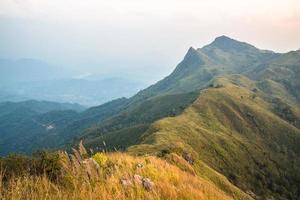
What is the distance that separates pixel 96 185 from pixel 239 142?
5981 inches

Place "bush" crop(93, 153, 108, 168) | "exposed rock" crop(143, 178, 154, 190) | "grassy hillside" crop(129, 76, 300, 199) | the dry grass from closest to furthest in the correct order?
1. the dry grass
2. "exposed rock" crop(143, 178, 154, 190)
3. "bush" crop(93, 153, 108, 168)
4. "grassy hillside" crop(129, 76, 300, 199)

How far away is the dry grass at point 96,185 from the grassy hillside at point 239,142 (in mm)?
68990

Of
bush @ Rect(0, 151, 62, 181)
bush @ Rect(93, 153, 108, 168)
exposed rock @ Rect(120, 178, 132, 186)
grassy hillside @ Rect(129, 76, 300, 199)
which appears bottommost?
grassy hillside @ Rect(129, 76, 300, 199)

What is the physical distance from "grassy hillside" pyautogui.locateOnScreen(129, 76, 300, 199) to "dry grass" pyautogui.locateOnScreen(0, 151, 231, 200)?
6899 centimetres

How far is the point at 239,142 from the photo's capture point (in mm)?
155750

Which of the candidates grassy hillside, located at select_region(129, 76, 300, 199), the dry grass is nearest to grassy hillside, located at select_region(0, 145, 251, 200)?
the dry grass

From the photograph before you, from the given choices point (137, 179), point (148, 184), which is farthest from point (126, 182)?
point (148, 184)

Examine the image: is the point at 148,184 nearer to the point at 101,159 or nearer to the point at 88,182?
the point at 88,182

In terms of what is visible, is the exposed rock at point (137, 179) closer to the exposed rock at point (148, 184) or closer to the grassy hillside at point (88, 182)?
the grassy hillside at point (88, 182)

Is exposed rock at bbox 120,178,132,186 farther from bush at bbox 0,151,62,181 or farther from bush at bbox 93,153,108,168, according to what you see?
bush at bbox 93,153,108,168

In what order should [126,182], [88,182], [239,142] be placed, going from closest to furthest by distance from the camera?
[88,182] < [126,182] < [239,142]

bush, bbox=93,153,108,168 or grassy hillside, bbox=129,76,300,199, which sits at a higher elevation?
bush, bbox=93,153,108,168

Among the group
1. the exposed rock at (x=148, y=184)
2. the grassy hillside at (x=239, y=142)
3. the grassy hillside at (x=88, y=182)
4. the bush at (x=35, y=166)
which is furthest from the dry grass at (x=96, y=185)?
the grassy hillside at (x=239, y=142)

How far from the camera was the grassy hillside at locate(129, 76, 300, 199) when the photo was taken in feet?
401
